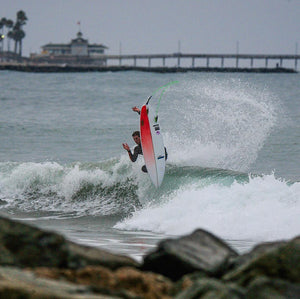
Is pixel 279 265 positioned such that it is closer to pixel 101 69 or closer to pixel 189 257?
pixel 189 257

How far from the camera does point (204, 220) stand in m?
12.0

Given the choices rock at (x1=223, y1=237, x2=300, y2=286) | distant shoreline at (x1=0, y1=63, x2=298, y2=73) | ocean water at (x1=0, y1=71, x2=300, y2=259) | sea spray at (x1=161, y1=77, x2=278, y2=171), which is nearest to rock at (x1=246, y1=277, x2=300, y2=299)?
rock at (x1=223, y1=237, x2=300, y2=286)

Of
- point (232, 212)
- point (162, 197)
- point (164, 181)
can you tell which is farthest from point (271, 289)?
point (164, 181)

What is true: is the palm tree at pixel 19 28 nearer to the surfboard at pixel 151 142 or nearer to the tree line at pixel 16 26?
the tree line at pixel 16 26

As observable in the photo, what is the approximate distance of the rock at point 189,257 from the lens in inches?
217

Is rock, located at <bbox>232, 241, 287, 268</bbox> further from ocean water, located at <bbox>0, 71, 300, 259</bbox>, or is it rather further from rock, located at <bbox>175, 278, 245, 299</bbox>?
ocean water, located at <bbox>0, 71, 300, 259</bbox>

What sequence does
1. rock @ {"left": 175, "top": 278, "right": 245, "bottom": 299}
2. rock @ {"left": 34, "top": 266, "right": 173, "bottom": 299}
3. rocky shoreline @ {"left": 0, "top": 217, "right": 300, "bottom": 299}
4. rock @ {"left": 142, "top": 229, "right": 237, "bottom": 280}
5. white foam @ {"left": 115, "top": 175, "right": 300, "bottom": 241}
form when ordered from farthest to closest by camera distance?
white foam @ {"left": 115, "top": 175, "right": 300, "bottom": 241} < rock @ {"left": 142, "top": 229, "right": 237, "bottom": 280} < rock @ {"left": 34, "top": 266, "right": 173, "bottom": 299} < rocky shoreline @ {"left": 0, "top": 217, "right": 300, "bottom": 299} < rock @ {"left": 175, "top": 278, "right": 245, "bottom": 299}

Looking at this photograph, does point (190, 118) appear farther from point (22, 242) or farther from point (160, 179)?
point (22, 242)

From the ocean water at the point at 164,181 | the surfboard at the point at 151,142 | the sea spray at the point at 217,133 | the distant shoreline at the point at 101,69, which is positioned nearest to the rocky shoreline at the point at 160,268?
the ocean water at the point at 164,181

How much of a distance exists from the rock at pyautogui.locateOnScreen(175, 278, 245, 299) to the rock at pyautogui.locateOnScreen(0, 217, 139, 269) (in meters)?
0.93

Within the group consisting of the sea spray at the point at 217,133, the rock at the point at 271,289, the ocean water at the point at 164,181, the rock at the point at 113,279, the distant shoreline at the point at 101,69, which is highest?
the distant shoreline at the point at 101,69

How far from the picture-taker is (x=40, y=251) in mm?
5438

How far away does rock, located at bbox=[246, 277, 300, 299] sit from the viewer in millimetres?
4730

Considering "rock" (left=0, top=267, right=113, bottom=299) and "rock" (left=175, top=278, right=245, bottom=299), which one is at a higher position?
"rock" (left=0, top=267, right=113, bottom=299)
